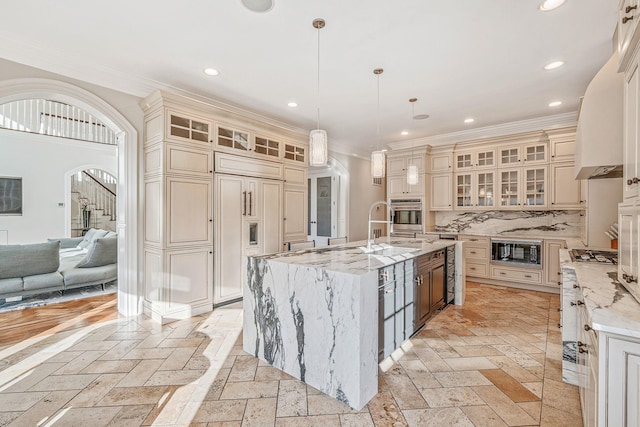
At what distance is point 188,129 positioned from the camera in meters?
3.47

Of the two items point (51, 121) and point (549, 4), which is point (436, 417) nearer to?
point (549, 4)

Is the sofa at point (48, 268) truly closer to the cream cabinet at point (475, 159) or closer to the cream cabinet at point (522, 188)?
the cream cabinet at point (475, 159)

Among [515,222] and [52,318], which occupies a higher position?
[515,222]

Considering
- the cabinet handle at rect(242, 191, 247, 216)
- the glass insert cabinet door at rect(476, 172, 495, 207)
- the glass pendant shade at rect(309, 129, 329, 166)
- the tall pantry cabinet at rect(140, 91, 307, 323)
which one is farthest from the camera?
the glass insert cabinet door at rect(476, 172, 495, 207)

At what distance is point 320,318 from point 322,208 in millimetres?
5298

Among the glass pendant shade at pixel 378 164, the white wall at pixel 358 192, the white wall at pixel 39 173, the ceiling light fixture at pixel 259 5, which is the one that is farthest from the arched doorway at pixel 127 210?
the white wall at pixel 39 173

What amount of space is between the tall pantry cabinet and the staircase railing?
6.72 metres

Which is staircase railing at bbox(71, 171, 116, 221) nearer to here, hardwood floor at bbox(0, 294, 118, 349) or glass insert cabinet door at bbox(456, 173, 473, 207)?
hardwood floor at bbox(0, 294, 118, 349)

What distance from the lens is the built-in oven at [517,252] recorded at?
15.0ft

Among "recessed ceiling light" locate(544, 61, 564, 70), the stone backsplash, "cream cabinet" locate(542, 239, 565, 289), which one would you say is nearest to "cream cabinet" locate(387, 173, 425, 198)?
the stone backsplash

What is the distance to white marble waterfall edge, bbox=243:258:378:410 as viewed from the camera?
186 centimetres

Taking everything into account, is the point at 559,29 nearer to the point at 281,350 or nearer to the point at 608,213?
the point at 608,213

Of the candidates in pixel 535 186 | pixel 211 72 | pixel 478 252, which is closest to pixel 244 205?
pixel 211 72

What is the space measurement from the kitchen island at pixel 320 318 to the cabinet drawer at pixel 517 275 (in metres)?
3.24
